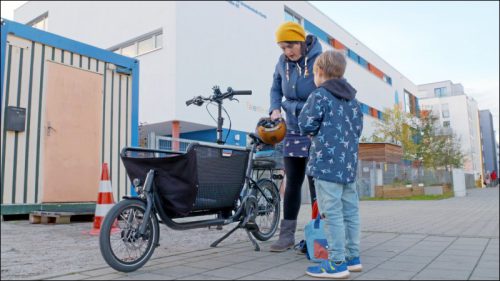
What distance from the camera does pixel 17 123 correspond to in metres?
5.79

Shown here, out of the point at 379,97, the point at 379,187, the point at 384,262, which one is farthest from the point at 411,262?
the point at 379,97

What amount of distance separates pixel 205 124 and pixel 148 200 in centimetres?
1624

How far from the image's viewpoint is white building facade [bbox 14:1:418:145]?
59.6 ft

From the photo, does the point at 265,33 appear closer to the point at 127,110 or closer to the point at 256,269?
the point at 127,110

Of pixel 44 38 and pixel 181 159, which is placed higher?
pixel 44 38

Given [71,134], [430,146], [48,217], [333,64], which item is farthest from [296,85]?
[430,146]

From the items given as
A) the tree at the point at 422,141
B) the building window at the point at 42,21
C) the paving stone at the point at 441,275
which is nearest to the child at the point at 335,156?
the paving stone at the point at 441,275

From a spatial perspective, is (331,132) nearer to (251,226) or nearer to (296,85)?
(296,85)

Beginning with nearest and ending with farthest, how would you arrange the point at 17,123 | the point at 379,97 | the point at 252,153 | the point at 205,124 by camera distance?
the point at 252,153, the point at 17,123, the point at 205,124, the point at 379,97

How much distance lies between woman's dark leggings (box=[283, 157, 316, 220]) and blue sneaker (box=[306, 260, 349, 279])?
1150mm

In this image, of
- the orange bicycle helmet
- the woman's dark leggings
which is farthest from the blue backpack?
the orange bicycle helmet

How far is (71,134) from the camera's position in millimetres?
6387

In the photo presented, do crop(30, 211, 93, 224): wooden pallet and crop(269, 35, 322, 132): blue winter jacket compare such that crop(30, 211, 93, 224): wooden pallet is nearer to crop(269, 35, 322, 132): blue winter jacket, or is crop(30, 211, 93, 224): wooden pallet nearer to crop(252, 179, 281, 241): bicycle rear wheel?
crop(252, 179, 281, 241): bicycle rear wheel

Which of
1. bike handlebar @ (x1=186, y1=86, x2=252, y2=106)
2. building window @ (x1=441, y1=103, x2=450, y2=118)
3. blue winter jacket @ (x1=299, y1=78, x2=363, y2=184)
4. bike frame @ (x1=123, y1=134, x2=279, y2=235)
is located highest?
building window @ (x1=441, y1=103, x2=450, y2=118)
